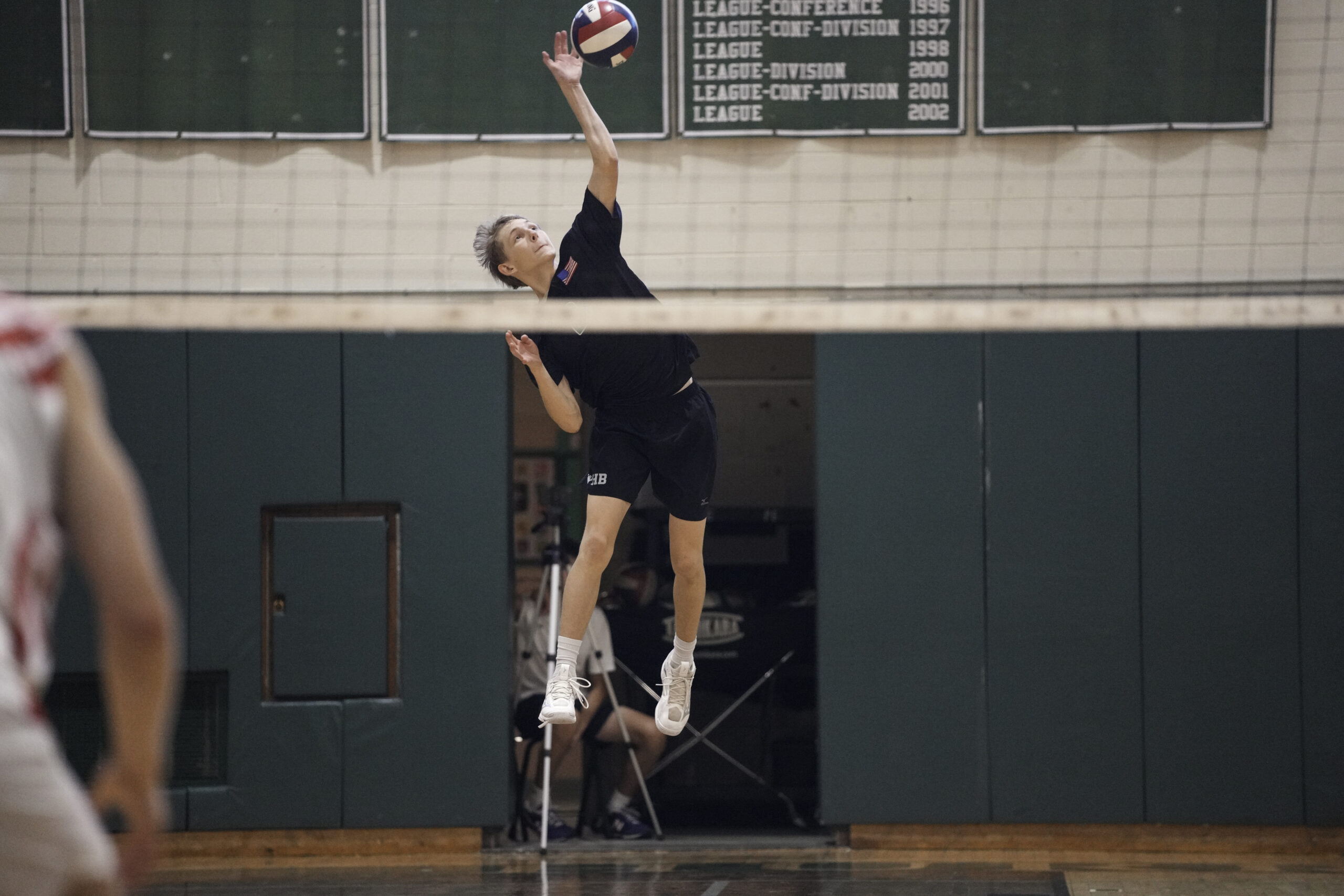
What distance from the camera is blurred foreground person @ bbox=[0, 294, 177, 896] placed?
165 centimetres

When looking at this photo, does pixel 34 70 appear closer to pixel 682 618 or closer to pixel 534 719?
pixel 534 719

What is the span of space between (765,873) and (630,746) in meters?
1.19

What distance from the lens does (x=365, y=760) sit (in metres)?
7.98

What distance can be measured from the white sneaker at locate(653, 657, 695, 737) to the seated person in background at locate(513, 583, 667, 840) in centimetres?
263

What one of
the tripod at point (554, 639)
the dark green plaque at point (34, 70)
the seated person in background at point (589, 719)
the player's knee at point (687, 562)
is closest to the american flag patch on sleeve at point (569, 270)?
the player's knee at point (687, 562)

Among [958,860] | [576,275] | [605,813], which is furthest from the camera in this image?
[605,813]

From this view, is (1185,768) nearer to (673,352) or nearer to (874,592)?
(874,592)

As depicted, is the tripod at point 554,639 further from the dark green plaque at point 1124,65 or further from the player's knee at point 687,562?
the dark green plaque at point 1124,65

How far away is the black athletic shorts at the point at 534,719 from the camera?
828 centimetres

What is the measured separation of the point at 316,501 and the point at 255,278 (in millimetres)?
1351

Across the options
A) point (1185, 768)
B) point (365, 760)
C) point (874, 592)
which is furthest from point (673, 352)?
point (1185, 768)

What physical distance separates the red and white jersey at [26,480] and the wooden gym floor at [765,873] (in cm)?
552

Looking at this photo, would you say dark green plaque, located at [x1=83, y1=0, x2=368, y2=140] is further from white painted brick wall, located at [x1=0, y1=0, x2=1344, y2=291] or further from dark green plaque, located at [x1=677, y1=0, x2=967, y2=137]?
dark green plaque, located at [x1=677, y1=0, x2=967, y2=137]

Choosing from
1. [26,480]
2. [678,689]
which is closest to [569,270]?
[678,689]
